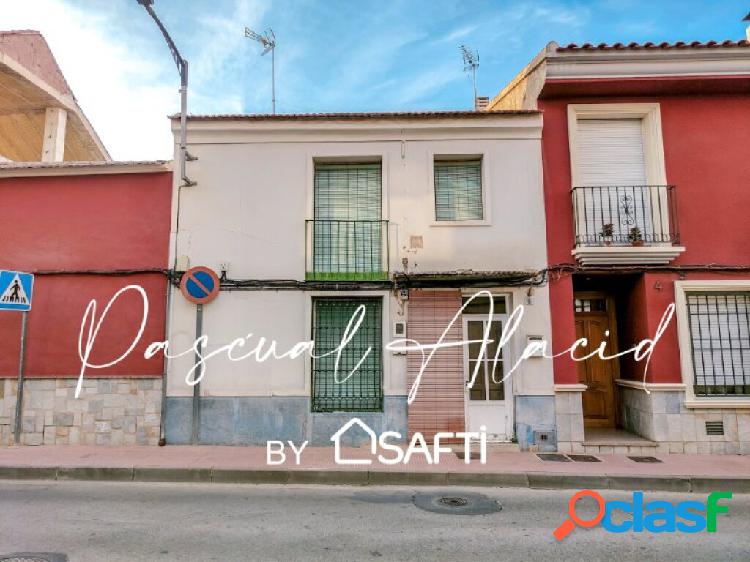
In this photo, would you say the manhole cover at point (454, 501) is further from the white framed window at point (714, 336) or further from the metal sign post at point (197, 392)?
the white framed window at point (714, 336)

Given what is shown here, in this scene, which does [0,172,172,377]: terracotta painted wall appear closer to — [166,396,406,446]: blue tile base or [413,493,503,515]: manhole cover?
[166,396,406,446]: blue tile base

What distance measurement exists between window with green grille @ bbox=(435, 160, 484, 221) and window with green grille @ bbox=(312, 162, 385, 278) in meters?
1.16

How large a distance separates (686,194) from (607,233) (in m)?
1.67

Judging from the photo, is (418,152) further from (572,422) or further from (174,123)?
(572,422)

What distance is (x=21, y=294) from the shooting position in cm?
826

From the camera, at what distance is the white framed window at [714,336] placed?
8.70m

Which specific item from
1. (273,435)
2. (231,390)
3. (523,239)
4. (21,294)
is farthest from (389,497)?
(21,294)

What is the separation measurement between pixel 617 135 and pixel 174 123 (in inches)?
327

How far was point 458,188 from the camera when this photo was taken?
9.52 m

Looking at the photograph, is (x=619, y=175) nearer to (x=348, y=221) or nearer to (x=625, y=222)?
(x=625, y=222)

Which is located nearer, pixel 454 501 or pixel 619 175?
pixel 454 501

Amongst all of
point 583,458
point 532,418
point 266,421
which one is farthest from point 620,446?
point 266,421

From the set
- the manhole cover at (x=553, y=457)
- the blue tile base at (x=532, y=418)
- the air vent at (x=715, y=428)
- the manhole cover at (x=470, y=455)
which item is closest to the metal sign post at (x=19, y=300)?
the manhole cover at (x=470, y=455)

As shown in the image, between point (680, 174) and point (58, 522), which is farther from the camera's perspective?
point (680, 174)
